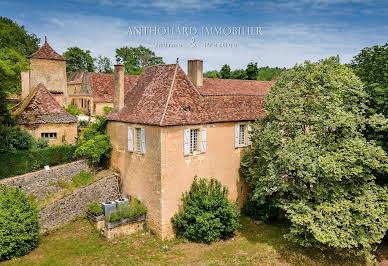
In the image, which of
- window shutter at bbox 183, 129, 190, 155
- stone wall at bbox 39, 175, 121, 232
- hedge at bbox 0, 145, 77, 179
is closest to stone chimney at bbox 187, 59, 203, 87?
window shutter at bbox 183, 129, 190, 155

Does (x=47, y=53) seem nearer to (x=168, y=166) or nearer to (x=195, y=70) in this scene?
(x=195, y=70)

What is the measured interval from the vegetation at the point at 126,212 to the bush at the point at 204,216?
2452mm

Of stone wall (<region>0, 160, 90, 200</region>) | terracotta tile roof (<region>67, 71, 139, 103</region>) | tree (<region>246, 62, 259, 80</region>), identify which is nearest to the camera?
stone wall (<region>0, 160, 90, 200</region>)

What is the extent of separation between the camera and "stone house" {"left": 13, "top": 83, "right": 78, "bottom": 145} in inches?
990

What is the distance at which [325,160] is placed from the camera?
1602cm

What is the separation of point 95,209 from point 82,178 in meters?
3.70

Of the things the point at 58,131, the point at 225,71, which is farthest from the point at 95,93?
the point at 225,71

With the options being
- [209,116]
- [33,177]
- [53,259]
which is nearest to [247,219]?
[209,116]

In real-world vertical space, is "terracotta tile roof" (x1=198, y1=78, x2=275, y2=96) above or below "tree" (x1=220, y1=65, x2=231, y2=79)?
below

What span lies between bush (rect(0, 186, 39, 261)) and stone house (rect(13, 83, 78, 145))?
938 centimetres

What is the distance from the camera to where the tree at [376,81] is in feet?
59.3

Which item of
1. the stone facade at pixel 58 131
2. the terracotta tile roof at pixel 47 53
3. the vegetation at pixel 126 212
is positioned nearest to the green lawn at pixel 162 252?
the vegetation at pixel 126 212

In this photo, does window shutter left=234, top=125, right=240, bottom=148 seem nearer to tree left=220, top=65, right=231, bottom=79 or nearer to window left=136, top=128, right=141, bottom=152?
window left=136, top=128, right=141, bottom=152

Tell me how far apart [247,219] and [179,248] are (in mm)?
6427
